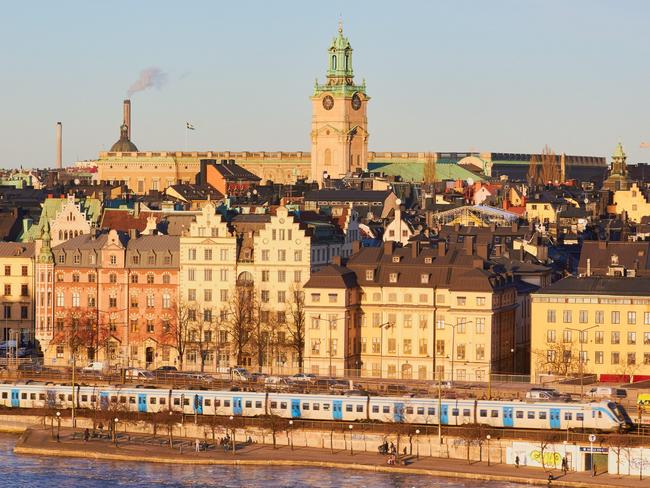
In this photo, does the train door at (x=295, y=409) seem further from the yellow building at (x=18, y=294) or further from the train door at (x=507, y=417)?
the yellow building at (x=18, y=294)

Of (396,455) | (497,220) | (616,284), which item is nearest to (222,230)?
(616,284)

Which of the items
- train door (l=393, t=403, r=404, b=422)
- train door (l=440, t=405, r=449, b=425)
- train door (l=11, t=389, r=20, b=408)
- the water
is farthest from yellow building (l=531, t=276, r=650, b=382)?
train door (l=11, t=389, r=20, b=408)

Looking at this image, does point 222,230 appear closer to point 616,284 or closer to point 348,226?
point 348,226

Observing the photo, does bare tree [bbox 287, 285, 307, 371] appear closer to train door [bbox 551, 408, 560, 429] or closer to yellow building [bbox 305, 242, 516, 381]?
yellow building [bbox 305, 242, 516, 381]

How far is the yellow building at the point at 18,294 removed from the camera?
139500 mm

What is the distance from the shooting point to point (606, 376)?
117125mm

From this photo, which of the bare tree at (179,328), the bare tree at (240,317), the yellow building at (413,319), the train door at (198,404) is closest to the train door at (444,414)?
the train door at (198,404)

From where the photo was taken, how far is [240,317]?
419 feet

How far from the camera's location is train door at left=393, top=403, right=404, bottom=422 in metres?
107

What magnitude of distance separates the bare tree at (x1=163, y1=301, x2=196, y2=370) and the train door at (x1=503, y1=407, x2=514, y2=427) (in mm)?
27803

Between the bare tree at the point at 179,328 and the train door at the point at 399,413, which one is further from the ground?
the bare tree at the point at 179,328

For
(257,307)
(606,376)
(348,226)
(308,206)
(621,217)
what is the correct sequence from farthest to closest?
1. (621,217)
2. (308,206)
3. (348,226)
4. (257,307)
5. (606,376)

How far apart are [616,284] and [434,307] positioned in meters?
9.27

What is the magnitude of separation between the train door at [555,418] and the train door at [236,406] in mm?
15014
